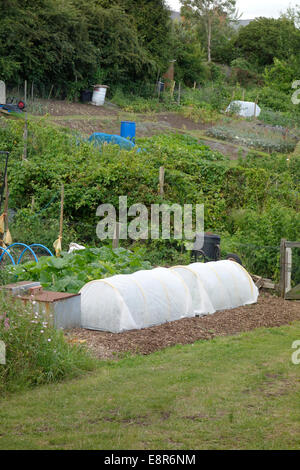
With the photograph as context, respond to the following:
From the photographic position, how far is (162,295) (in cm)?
884

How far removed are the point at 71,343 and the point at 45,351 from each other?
1019mm

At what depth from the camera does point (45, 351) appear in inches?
248

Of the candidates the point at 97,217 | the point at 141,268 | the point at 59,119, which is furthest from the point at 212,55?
the point at 141,268

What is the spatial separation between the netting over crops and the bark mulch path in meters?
0.16

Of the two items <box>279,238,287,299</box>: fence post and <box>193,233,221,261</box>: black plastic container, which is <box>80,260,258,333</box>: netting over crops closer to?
<box>279,238,287,299</box>: fence post

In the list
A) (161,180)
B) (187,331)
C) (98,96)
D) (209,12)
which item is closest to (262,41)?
(209,12)

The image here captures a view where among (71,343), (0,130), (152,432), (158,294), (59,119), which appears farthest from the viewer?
(59,119)

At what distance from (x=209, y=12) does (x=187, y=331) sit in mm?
54679

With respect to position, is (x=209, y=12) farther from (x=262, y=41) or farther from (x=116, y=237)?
(x=116, y=237)

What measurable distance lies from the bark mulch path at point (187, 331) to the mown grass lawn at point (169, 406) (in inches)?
17.2

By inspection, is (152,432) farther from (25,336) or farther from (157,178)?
(157,178)

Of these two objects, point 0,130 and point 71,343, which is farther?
point 0,130

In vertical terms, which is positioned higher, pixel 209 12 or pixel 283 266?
pixel 209 12

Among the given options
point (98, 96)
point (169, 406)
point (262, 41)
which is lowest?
point (169, 406)
